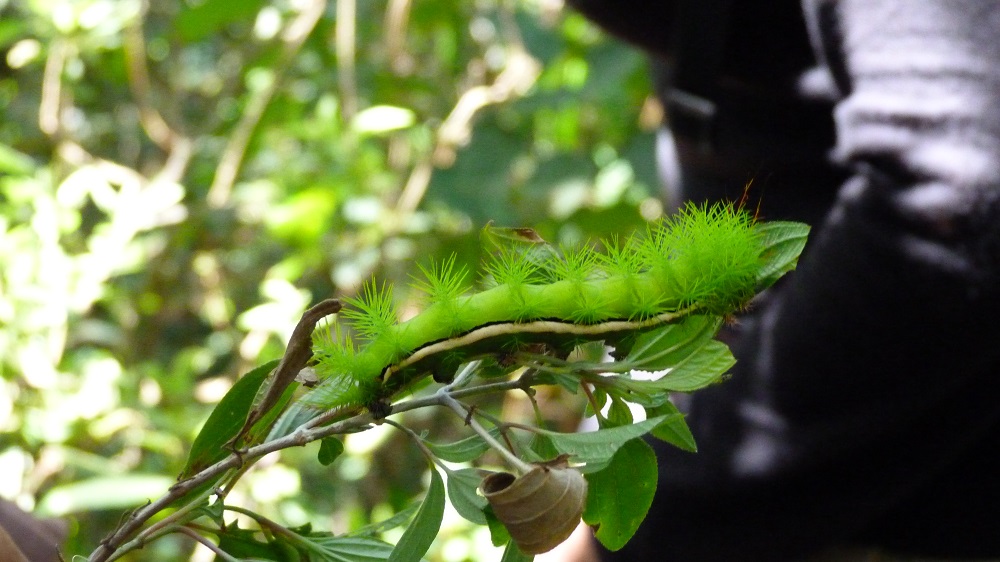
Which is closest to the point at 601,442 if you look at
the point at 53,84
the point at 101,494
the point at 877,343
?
the point at 877,343

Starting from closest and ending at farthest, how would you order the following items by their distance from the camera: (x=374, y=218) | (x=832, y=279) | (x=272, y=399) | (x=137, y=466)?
1. (x=272, y=399)
2. (x=832, y=279)
3. (x=137, y=466)
4. (x=374, y=218)

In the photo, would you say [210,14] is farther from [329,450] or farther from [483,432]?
[483,432]

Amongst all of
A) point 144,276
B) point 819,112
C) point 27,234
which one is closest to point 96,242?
point 27,234

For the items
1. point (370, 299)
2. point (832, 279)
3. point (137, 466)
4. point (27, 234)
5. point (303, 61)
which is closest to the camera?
point (370, 299)

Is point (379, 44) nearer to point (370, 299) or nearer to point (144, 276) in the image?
point (144, 276)

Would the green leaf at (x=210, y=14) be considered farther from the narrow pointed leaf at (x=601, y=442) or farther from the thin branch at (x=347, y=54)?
the narrow pointed leaf at (x=601, y=442)

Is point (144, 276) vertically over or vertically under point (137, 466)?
over
